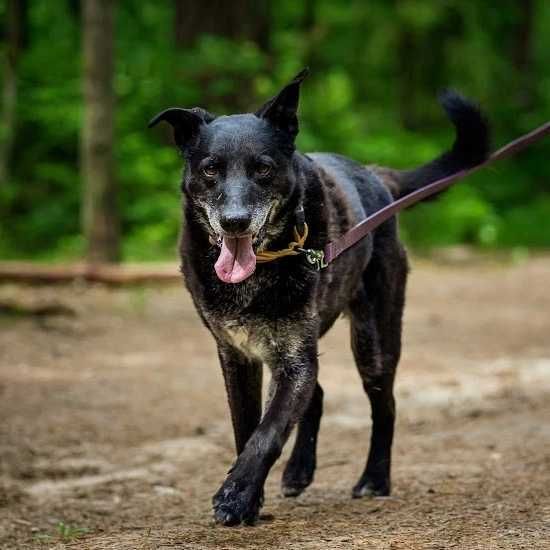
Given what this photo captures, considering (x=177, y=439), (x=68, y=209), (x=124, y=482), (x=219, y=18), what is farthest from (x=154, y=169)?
(x=124, y=482)

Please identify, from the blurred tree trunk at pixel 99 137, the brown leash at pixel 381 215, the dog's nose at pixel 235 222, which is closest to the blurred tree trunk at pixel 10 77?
the blurred tree trunk at pixel 99 137

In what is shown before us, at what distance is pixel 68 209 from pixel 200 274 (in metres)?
10.4

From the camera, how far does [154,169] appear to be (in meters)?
13.7

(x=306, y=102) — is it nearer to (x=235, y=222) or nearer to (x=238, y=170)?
(x=238, y=170)

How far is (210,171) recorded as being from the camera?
3.96 m

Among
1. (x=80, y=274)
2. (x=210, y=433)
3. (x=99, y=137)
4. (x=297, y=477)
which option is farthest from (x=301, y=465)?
(x=99, y=137)

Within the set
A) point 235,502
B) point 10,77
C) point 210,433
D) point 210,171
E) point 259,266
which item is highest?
point 210,171

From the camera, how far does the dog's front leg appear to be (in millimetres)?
3754

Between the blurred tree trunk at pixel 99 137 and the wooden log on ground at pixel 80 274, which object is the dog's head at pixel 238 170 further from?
the blurred tree trunk at pixel 99 137

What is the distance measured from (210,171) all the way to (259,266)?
0.45m

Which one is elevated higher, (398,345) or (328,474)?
(398,345)

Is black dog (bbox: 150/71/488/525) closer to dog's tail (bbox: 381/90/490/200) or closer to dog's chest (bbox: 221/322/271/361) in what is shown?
dog's chest (bbox: 221/322/271/361)

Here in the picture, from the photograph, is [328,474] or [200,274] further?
[328,474]

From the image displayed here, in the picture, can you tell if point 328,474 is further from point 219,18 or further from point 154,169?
point 219,18
